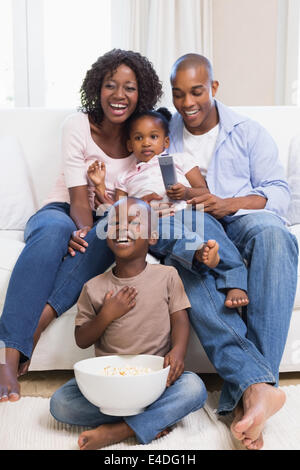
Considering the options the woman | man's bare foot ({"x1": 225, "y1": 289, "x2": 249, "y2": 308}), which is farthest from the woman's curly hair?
man's bare foot ({"x1": 225, "y1": 289, "x2": 249, "y2": 308})

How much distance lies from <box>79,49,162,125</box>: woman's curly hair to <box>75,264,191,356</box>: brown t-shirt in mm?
662

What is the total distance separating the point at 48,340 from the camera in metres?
1.56

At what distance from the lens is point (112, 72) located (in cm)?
182

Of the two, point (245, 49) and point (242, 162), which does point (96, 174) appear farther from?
point (245, 49)

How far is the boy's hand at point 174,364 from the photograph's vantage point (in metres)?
1.32

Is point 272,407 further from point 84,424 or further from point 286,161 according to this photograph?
point 286,161

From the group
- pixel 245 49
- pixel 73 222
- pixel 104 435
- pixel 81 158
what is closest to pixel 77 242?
pixel 73 222

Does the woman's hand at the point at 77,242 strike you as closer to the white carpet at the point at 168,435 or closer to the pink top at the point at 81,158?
the pink top at the point at 81,158

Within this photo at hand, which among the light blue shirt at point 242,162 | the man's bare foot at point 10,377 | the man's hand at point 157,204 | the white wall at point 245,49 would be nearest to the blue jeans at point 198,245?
the man's hand at point 157,204

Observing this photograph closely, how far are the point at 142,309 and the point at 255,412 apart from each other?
38 centimetres

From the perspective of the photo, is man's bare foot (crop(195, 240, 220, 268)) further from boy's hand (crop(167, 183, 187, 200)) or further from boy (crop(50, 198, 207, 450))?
boy's hand (crop(167, 183, 187, 200))

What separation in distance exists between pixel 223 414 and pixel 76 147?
945mm

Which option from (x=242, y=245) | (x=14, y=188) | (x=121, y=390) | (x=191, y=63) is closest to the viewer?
(x=121, y=390)

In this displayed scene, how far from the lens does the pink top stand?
5.88 ft
